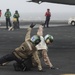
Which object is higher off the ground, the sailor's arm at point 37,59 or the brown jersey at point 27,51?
the brown jersey at point 27,51

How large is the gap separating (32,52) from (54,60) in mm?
2423

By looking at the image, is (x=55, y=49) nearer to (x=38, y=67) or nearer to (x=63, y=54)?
(x=63, y=54)

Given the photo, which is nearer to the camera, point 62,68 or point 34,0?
point 62,68

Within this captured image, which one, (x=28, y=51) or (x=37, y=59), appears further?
(x=37, y=59)

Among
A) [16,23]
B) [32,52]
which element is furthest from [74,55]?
[16,23]

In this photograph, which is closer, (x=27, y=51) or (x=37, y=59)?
(x=27, y=51)

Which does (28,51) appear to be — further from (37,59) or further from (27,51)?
(37,59)

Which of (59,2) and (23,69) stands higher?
(59,2)

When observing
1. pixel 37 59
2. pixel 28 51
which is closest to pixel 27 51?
pixel 28 51

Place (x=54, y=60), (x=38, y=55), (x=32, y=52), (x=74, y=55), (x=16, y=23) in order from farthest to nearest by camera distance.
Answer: (x=16, y=23) → (x=74, y=55) → (x=54, y=60) → (x=38, y=55) → (x=32, y=52)

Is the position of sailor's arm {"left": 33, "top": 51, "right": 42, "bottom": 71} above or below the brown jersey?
below

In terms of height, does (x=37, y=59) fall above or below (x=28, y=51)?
below

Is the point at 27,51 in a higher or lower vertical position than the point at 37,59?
higher

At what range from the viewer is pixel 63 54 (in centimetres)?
1614
